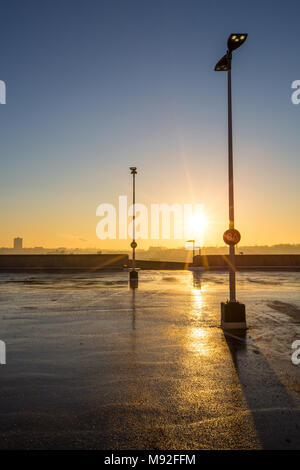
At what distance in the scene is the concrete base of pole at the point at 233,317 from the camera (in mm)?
10359

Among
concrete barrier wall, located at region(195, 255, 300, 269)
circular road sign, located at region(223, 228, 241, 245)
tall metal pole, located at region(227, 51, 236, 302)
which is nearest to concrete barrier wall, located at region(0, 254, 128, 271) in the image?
concrete barrier wall, located at region(195, 255, 300, 269)

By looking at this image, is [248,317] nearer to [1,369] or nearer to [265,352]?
[265,352]

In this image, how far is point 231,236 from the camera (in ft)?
34.8

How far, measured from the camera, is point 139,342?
28.9ft

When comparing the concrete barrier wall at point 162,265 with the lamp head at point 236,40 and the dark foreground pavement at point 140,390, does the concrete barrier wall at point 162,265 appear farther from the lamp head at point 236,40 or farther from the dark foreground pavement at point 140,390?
the lamp head at point 236,40

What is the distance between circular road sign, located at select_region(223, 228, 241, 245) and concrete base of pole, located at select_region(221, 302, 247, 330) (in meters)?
1.88

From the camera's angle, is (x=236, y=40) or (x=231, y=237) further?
(x=231, y=237)

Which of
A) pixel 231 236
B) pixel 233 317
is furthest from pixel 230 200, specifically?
pixel 233 317

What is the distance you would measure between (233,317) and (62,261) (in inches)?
1870

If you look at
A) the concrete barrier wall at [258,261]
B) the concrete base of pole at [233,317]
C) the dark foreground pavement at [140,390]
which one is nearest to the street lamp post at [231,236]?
the concrete base of pole at [233,317]

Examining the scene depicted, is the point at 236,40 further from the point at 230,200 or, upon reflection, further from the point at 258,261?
the point at 258,261

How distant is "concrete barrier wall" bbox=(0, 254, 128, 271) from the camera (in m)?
53.2

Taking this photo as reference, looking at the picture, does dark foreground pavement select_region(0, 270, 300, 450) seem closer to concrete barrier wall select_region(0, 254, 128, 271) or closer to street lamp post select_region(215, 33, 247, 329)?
street lamp post select_region(215, 33, 247, 329)
